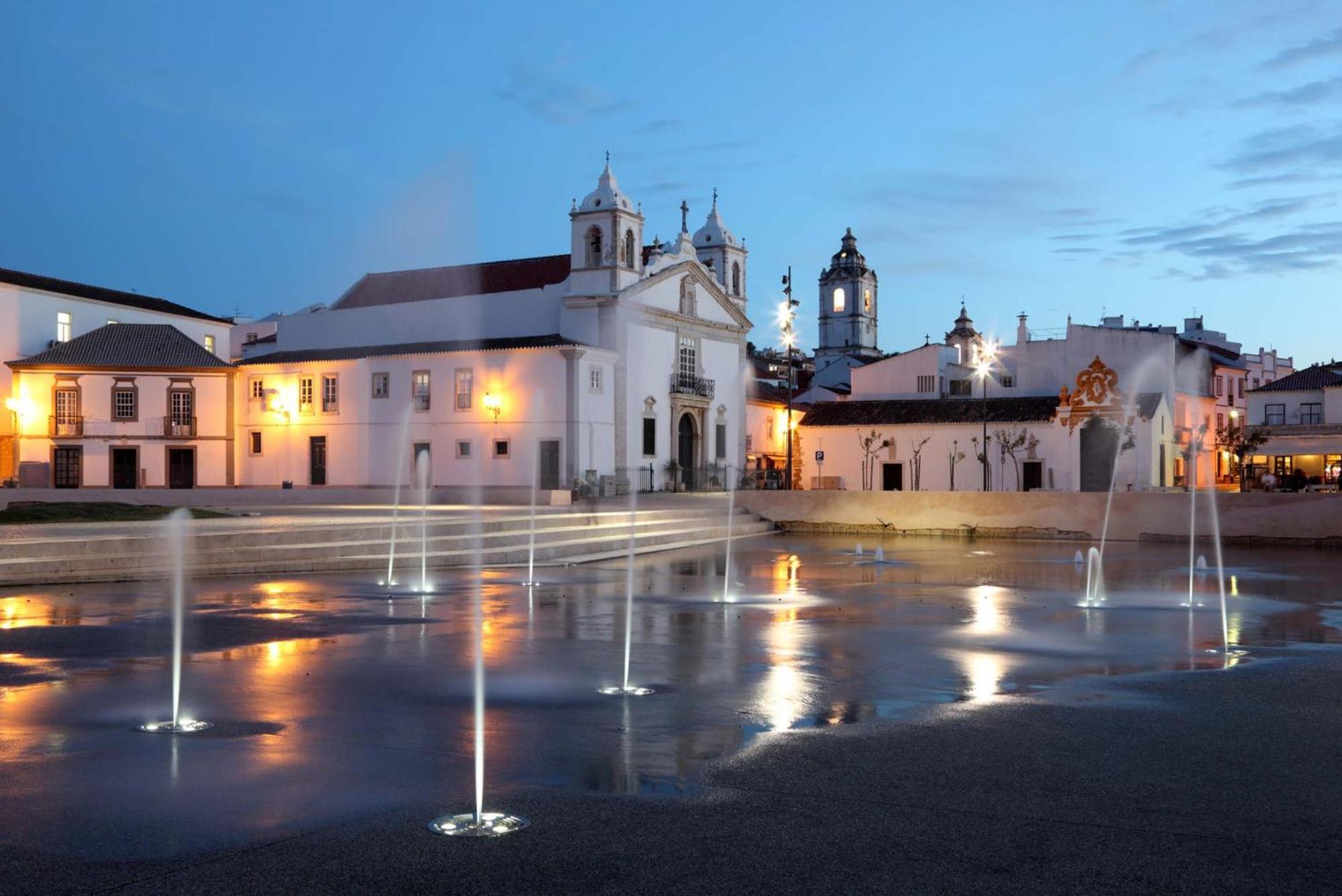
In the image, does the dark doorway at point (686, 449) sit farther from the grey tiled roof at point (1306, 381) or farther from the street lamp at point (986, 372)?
the grey tiled roof at point (1306, 381)

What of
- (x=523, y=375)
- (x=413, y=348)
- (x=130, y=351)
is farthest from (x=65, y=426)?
(x=523, y=375)

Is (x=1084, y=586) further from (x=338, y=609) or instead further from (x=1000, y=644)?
(x=338, y=609)

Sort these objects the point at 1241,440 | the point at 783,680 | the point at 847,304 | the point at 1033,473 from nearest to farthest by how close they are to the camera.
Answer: the point at 783,680, the point at 1033,473, the point at 1241,440, the point at 847,304

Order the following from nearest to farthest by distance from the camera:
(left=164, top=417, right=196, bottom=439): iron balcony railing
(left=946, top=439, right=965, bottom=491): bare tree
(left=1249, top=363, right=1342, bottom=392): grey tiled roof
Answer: (left=164, top=417, right=196, bottom=439): iron balcony railing, (left=946, top=439, right=965, bottom=491): bare tree, (left=1249, top=363, right=1342, bottom=392): grey tiled roof

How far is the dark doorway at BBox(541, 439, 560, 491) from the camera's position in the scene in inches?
1665

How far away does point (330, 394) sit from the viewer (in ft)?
153

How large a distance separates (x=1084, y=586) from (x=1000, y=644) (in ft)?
24.0

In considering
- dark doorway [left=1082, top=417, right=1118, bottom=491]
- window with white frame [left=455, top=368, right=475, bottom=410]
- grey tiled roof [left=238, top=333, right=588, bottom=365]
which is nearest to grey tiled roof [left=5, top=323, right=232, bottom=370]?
grey tiled roof [left=238, top=333, right=588, bottom=365]

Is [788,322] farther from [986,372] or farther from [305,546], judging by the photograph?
[305,546]

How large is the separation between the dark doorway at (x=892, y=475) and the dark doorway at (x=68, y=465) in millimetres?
31892

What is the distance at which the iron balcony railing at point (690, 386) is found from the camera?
47344 mm

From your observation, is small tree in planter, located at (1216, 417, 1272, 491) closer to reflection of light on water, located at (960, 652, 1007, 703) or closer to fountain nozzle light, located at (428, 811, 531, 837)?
reflection of light on water, located at (960, 652, 1007, 703)

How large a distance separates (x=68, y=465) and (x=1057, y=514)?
1433 inches

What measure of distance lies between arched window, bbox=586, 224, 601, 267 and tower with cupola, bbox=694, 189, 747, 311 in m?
8.58
